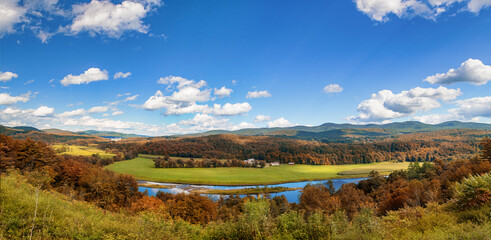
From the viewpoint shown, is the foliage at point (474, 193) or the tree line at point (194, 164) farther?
the tree line at point (194, 164)

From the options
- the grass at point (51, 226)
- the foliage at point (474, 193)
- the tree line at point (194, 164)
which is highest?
the foliage at point (474, 193)

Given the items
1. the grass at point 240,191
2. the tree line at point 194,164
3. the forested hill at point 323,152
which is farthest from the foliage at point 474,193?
the forested hill at point 323,152

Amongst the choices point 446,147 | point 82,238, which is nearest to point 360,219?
point 82,238

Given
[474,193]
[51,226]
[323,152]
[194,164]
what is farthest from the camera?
[323,152]

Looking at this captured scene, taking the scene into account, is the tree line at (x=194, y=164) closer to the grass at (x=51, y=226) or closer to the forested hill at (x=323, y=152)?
the forested hill at (x=323, y=152)

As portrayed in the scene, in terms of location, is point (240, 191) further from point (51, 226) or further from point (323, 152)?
point (323, 152)

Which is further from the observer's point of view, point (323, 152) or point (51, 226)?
point (323, 152)

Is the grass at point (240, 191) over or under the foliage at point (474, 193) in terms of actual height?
under

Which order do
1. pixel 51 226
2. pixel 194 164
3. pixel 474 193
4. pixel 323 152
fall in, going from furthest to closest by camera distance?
pixel 323 152 → pixel 194 164 → pixel 474 193 → pixel 51 226

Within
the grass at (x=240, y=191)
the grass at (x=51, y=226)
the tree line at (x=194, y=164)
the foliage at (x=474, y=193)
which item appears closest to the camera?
the grass at (x=51, y=226)

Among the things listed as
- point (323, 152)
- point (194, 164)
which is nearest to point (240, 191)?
point (194, 164)

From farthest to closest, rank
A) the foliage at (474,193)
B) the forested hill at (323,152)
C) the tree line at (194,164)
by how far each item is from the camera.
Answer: the forested hill at (323,152), the tree line at (194,164), the foliage at (474,193)

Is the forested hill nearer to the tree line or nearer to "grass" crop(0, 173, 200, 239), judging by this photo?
the tree line

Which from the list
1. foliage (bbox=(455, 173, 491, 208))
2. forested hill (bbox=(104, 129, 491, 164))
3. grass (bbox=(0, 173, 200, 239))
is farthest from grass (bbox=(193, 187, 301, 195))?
forested hill (bbox=(104, 129, 491, 164))
